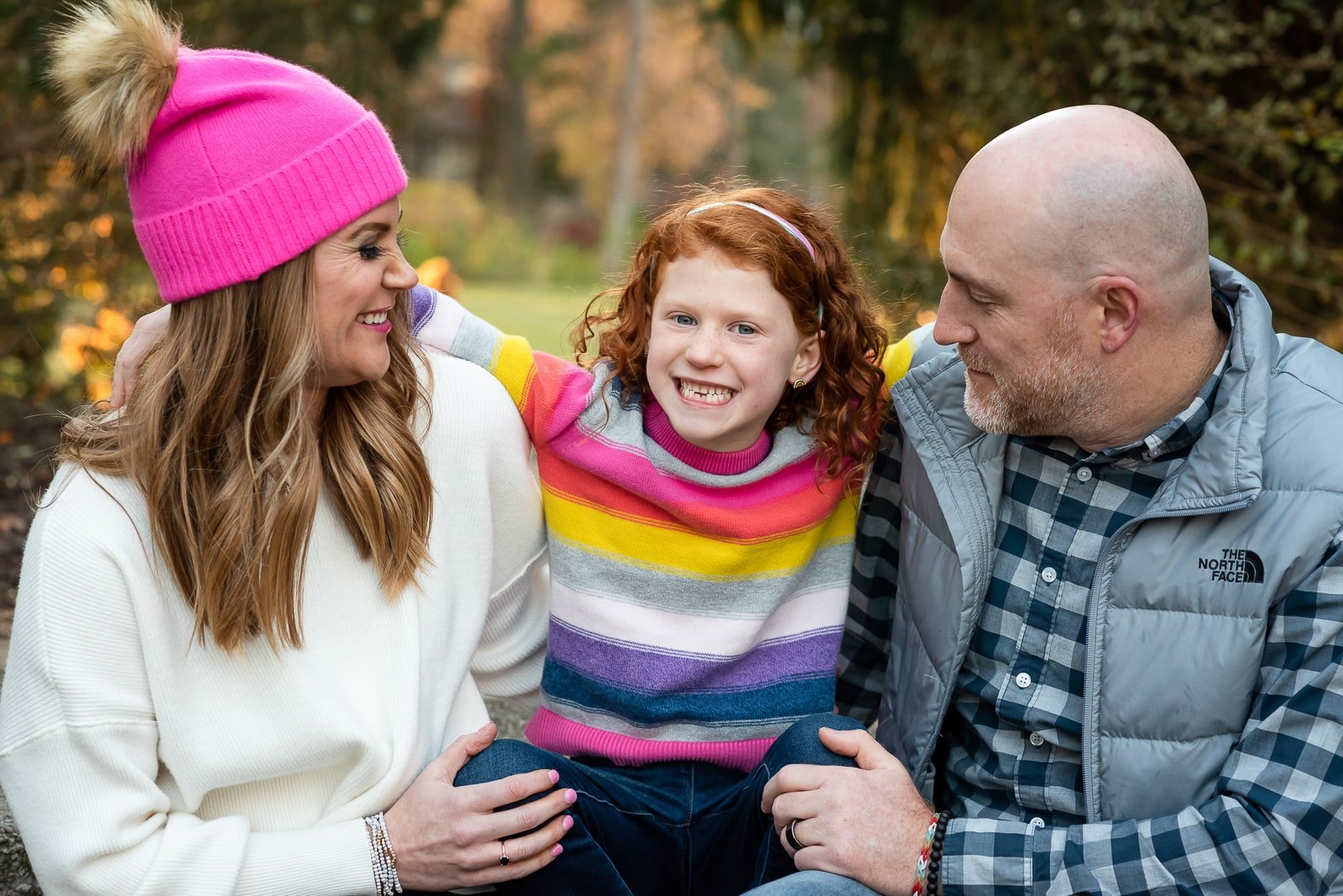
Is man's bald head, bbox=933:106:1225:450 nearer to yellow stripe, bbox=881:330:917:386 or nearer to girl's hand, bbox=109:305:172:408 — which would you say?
yellow stripe, bbox=881:330:917:386

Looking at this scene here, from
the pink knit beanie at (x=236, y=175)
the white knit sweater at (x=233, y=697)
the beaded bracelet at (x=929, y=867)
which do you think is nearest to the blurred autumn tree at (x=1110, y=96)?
the beaded bracelet at (x=929, y=867)

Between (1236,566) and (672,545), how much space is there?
1.03 meters

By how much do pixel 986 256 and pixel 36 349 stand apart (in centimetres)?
489

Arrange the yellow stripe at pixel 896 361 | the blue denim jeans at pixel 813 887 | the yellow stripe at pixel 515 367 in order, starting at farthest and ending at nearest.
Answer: the yellow stripe at pixel 896 361 < the yellow stripe at pixel 515 367 < the blue denim jeans at pixel 813 887

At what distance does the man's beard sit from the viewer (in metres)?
2.37

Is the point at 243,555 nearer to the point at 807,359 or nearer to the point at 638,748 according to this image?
the point at 638,748

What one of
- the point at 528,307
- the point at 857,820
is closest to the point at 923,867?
the point at 857,820

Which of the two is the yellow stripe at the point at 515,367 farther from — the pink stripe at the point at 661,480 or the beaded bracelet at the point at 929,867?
the beaded bracelet at the point at 929,867

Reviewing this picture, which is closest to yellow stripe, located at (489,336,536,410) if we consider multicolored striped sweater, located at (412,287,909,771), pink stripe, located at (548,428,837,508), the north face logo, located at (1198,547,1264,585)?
multicolored striped sweater, located at (412,287,909,771)

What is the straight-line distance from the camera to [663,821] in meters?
2.56

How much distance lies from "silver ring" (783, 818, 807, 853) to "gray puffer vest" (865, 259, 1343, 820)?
1.46 feet

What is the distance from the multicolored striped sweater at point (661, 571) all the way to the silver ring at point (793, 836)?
0.30 m

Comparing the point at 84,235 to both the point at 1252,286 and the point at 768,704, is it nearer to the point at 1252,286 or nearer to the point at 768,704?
the point at 768,704

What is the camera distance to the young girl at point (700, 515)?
257 cm
